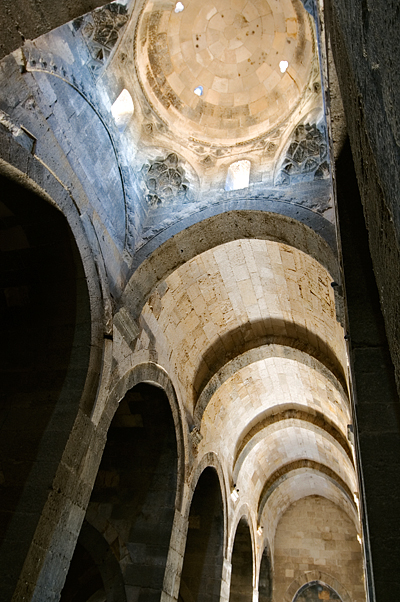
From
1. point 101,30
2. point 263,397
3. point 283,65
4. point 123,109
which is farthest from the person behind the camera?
point 263,397

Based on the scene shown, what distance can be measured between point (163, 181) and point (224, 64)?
8.28ft

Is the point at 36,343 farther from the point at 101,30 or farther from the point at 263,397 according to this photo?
the point at 263,397

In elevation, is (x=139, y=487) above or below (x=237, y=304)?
below

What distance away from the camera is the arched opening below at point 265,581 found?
14.3 metres

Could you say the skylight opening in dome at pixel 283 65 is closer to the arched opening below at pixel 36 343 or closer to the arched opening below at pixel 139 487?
the arched opening below at pixel 36 343

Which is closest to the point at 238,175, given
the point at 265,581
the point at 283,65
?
the point at 283,65

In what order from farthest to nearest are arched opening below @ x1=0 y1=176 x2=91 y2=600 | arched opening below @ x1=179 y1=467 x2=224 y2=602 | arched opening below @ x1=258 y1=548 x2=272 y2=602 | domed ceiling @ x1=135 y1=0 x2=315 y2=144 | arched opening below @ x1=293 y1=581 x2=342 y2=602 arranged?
arched opening below @ x1=293 y1=581 x2=342 y2=602, arched opening below @ x1=258 y1=548 x2=272 y2=602, arched opening below @ x1=179 y1=467 x2=224 y2=602, domed ceiling @ x1=135 y1=0 x2=315 y2=144, arched opening below @ x1=0 y1=176 x2=91 y2=600

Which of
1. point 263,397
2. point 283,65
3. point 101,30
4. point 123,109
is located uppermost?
point 283,65

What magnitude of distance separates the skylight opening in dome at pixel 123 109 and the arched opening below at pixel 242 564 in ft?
33.7

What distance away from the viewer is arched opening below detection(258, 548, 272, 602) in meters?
14.3

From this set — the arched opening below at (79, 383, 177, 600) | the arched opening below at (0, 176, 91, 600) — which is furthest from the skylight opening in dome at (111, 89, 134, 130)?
the arched opening below at (79, 383, 177, 600)

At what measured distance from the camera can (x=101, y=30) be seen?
6039 millimetres

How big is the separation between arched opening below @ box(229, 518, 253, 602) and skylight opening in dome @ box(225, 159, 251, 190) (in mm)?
9073

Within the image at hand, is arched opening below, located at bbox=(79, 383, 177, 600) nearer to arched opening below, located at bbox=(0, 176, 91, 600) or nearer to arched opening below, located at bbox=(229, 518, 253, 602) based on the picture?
arched opening below, located at bbox=(0, 176, 91, 600)
